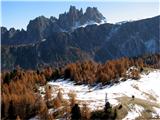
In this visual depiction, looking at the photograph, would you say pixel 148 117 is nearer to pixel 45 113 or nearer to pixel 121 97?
pixel 121 97

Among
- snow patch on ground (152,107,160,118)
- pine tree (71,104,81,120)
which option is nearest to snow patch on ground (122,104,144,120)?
snow patch on ground (152,107,160,118)

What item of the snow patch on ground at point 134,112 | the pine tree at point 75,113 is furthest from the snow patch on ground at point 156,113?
the pine tree at point 75,113

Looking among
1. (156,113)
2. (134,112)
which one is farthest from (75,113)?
(156,113)

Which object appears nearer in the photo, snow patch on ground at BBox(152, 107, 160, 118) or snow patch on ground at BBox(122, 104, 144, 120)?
snow patch on ground at BBox(122, 104, 144, 120)

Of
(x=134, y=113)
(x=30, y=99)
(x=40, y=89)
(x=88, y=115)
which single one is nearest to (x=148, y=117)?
(x=134, y=113)

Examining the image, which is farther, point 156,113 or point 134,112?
point 156,113

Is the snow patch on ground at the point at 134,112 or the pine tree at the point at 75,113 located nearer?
the pine tree at the point at 75,113

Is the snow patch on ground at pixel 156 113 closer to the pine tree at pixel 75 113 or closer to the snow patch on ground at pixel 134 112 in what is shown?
the snow patch on ground at pixel 134 112

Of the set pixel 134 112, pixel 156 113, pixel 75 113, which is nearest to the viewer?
pixel 75 113

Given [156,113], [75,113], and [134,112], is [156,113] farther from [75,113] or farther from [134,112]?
[75,113]

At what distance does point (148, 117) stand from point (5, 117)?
53687 mm

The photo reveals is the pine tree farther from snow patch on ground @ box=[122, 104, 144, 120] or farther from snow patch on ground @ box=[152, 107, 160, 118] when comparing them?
snow patch on ground @ box=[152, 107, 160, 118]

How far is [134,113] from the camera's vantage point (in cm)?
14762

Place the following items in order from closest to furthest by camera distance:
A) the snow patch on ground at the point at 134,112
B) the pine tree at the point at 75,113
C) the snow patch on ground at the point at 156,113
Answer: the pine tree at the point at 75,113 < the snow patch on ground at the point at 134,112 < the snow patch on ground at the point at 156,113
